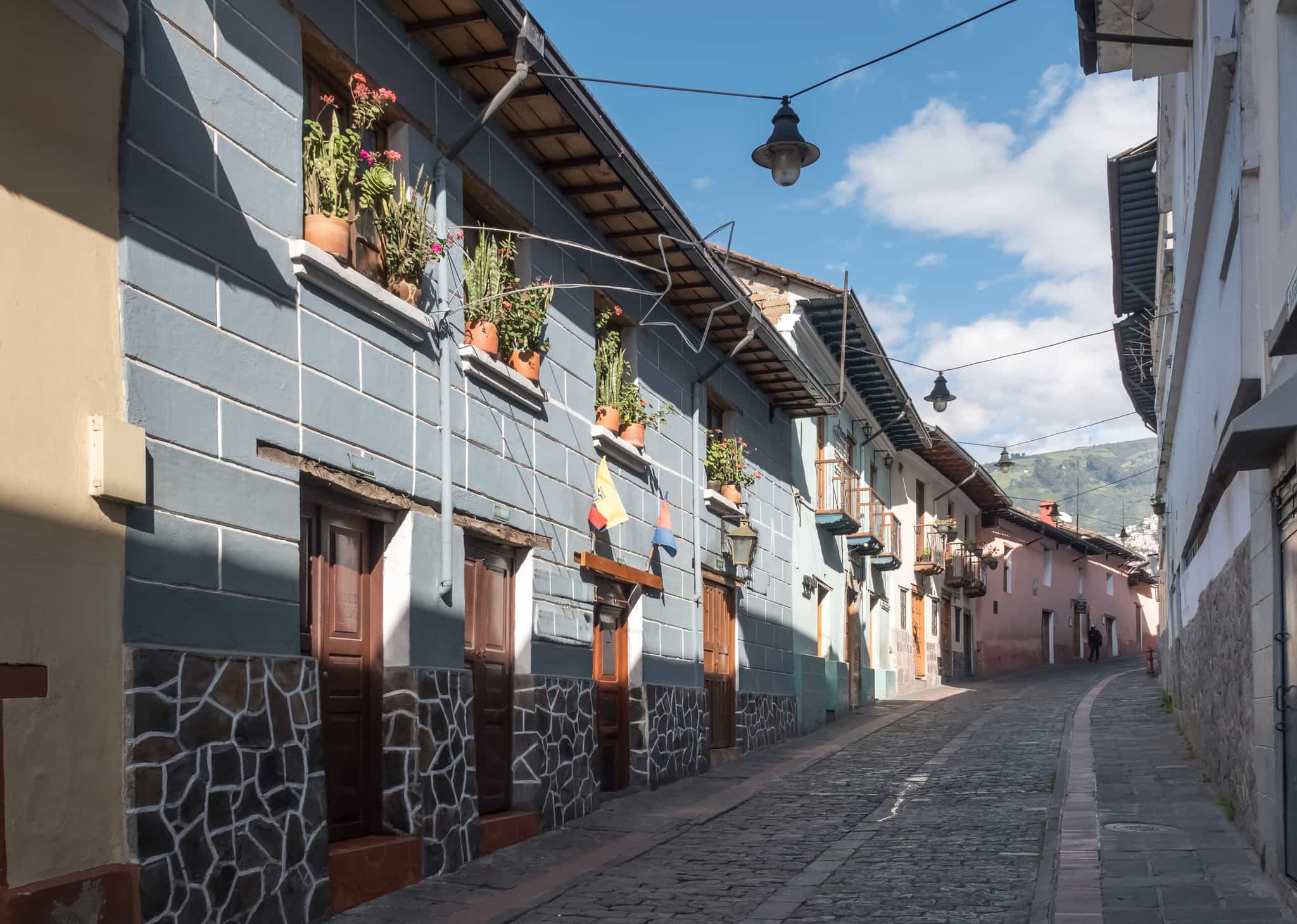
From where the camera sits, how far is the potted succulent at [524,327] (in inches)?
389

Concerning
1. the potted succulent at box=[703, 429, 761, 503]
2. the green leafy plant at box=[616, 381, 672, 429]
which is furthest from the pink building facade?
the green leafy plant at box=[616, 381, 672, 429]

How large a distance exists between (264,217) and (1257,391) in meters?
5.45

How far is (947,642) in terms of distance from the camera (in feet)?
112

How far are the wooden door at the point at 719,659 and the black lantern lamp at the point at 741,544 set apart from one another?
406 millimetres

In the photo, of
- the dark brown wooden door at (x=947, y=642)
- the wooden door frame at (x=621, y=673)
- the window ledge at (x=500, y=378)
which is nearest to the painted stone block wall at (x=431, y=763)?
Result: the window ledge at (x=500, y=378)

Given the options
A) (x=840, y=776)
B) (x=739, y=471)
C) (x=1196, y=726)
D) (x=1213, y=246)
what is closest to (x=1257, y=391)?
(x=1213, y=246)

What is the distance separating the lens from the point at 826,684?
68.8 ft

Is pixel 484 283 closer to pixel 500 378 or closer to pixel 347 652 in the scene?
pixel 500 378

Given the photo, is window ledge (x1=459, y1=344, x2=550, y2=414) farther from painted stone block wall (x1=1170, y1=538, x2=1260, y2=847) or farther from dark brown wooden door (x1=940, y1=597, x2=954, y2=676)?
dark brown wooden door (x1=940, y1=597, x2=954, y2=676)

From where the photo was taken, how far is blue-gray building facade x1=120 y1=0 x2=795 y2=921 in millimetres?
5957

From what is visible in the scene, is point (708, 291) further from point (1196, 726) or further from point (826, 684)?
point (826, 684)

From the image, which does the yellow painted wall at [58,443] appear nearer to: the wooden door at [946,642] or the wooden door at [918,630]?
the wooden door at [918,630]

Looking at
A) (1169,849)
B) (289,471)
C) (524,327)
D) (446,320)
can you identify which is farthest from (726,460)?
(289,471)

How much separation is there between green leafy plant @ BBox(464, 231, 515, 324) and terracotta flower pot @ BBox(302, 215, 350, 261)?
65.3 inches
